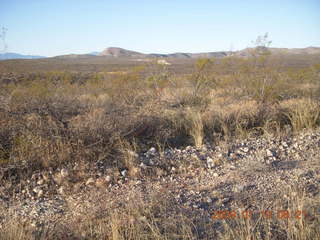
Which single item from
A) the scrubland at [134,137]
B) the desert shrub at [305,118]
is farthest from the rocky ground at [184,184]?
the desert shrub at [305,118]

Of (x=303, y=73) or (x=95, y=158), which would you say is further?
(x=303, y=73)

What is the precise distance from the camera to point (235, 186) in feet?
11.5

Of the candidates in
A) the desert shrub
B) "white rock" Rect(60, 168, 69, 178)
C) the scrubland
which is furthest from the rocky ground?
the desert shrub

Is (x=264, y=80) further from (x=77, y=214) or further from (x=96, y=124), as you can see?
(x=77, y=214)

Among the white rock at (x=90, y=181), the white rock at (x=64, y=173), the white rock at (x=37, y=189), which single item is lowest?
the white rock at (x=37, y=189)

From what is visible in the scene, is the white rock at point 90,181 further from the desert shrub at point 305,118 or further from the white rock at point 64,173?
the desert shrub at point 305,118

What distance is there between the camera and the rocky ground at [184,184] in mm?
3057

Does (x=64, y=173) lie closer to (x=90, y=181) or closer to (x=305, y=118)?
(x=90, y=181)

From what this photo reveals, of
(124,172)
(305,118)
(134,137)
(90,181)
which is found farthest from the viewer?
(305,118)

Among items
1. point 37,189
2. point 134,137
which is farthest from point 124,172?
point 134,137

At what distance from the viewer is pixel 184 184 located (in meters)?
3.75

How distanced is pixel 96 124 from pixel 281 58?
8910mm

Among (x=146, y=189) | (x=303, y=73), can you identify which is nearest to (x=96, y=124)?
(x=146, y=189)

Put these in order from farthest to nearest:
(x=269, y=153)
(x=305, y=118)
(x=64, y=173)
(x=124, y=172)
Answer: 1. (x=305, y=118)
2. (x=269, y=153)
3. (x=124, y=172)
4. (x=64, y=173)
